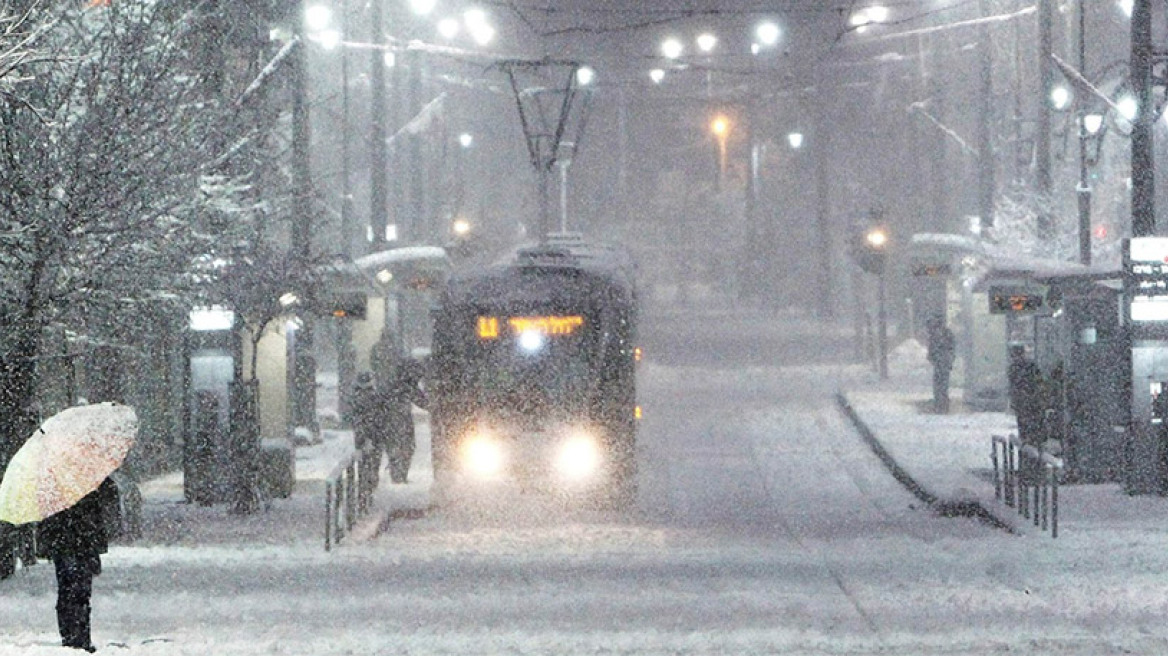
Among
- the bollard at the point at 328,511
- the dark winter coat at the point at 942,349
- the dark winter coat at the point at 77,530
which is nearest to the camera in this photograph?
the dark winter coat at the point at 77,530

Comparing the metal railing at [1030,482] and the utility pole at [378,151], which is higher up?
the utility pole at [378,151]

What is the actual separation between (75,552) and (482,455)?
39.9ft

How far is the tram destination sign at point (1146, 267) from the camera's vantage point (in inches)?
915

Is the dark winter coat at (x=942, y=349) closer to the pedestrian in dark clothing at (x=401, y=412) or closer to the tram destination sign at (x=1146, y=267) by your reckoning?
the pedestrian in dark clothing at (x=401, y=412)

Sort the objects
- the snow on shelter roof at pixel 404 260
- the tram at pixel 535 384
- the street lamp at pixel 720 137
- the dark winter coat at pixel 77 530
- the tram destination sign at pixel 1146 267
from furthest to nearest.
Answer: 1. the street lamp at pixel 720 137
2. the snow on shelter roof at pixel 404 260
3. the tram at pixel 535 384
4. the tram destination sign at pixel 1146 267
5. the dark winter coat at pixel 77 530

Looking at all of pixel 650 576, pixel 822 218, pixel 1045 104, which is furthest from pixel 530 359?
pixel 822 218

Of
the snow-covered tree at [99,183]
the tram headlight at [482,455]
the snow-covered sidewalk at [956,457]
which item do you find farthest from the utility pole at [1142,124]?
Result: the snow-covered tree at [99,183]

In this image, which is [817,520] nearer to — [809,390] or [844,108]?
[809,390]

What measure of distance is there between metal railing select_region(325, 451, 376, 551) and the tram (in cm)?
142

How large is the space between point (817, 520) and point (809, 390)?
21.1 m

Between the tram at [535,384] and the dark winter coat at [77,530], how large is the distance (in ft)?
39.4

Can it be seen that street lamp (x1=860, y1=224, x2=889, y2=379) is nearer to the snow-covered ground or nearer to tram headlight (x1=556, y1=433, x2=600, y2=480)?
the snow-covered ground

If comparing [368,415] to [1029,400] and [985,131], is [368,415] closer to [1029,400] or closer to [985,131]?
[1029,400]

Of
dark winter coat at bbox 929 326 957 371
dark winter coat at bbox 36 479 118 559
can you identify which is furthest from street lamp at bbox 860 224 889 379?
dark winter coat at bbox 36 479 118 559
